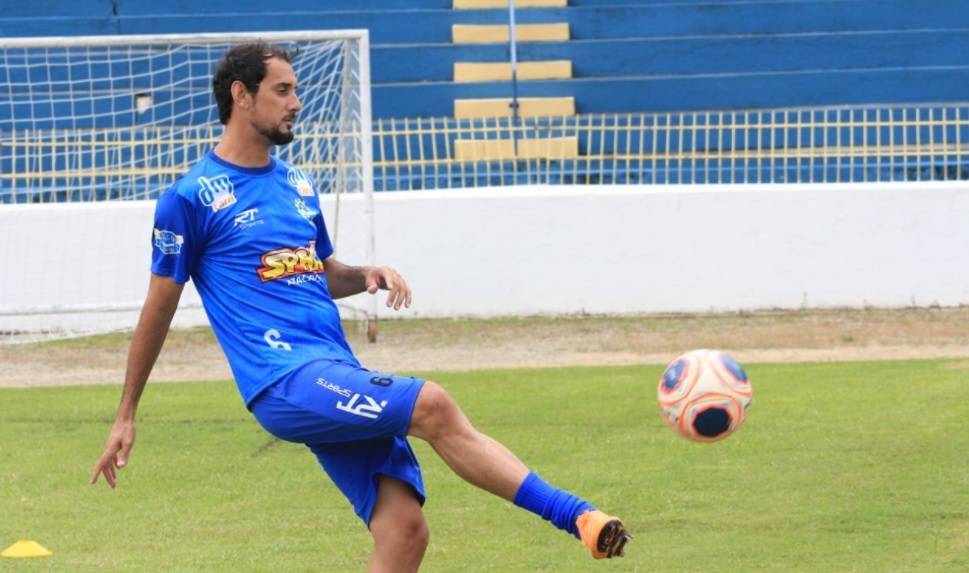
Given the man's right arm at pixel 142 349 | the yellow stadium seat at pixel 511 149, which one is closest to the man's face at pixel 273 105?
the man's right arm at pixel 142 349

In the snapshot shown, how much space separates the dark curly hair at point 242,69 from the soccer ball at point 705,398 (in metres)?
1.64

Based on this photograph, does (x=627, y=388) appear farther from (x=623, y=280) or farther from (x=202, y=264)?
(x=202, y=264)

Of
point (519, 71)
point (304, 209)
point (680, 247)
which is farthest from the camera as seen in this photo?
point (519, 71)

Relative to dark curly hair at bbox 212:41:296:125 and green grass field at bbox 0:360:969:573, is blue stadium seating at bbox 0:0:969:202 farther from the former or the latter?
dark curly hair at bbox 212:41:296:125

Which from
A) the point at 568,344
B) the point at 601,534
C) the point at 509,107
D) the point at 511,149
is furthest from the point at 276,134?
the point at 509,107

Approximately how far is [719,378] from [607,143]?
486 inches

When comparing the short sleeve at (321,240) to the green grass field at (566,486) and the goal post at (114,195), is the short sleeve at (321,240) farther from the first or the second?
the goal post at (114,195)

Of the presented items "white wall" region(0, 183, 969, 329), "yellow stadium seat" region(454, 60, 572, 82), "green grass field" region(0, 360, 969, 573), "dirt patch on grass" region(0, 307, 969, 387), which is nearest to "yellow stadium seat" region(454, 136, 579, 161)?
"white wall" region(0, 183, 969, 329)

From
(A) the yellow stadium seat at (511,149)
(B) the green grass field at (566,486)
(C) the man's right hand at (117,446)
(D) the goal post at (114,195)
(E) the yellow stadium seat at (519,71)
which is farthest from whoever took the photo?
(E) the yellow stadium seat at (519,71)

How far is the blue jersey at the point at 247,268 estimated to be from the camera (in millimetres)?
4895

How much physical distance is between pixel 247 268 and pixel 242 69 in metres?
0.62

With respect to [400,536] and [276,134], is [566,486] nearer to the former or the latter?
[400,536]

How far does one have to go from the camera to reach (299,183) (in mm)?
5254

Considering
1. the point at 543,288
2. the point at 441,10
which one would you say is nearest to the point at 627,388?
the point at 543,288
